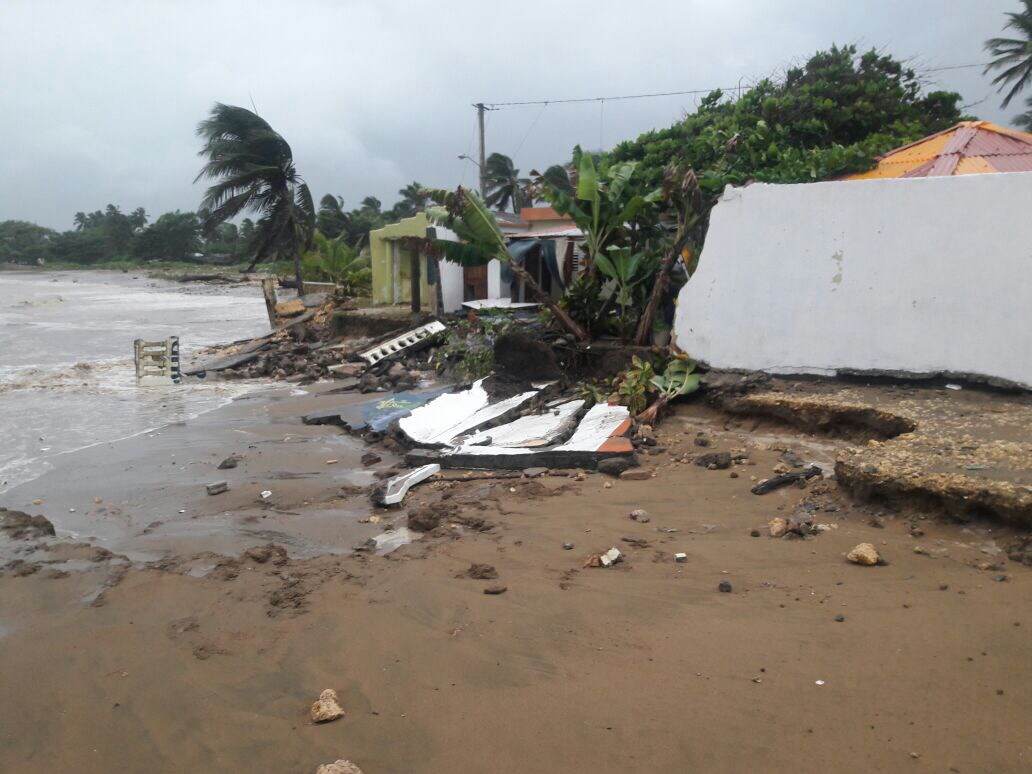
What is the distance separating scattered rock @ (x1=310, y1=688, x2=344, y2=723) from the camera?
3463 millimetres

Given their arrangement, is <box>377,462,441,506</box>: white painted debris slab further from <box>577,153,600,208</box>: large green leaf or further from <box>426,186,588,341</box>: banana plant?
<box>577,153,600,208</box>: large green leaf

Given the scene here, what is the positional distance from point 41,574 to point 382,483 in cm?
297

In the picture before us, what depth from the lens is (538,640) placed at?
4.02 meters

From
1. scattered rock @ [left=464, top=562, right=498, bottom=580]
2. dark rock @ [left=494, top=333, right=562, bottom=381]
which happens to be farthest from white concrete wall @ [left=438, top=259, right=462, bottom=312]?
scattered rock @ [left=464, top=562, right=498, bottom=580]

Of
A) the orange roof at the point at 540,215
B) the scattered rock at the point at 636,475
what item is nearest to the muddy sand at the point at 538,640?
the scattered rock at the point at 636,475

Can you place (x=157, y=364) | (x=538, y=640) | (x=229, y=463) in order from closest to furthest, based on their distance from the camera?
(x=538, y=640) < (x=229, y=463) < (x=157, y=364)

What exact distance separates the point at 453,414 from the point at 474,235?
3.07 m

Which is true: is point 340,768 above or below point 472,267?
below

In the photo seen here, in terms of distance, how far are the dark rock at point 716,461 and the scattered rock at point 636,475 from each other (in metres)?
0.50

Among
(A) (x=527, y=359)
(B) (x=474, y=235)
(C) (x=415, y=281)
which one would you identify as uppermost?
(B) (x=474, y=235)

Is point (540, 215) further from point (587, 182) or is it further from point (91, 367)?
point (91, 367)

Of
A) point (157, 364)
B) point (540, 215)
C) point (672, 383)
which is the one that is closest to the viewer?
point (672, 383)

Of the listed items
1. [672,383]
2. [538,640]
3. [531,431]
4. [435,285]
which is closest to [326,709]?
[538,640]

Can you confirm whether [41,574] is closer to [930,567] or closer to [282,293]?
[930,567]
